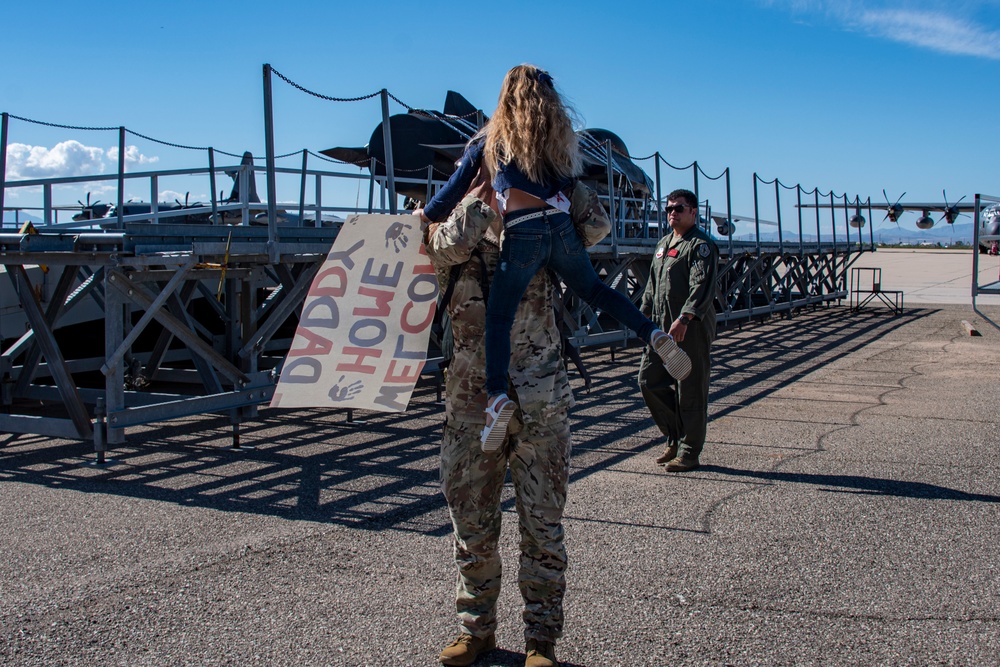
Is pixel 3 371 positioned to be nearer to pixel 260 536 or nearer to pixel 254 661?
pixel 260 536

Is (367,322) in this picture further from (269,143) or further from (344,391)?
(269,143)

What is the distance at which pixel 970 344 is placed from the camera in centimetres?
1485

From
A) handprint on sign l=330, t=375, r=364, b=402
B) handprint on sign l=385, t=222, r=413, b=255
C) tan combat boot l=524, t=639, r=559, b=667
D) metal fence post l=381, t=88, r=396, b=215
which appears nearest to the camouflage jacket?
handprint on sign l=385, t=222, r=413, b=255

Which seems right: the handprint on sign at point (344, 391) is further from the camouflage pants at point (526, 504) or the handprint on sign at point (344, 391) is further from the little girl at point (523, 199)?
the little girl at point (523, 199)

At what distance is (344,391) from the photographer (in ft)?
12.0

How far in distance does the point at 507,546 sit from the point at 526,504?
1499 mm

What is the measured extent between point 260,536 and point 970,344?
13.6 m

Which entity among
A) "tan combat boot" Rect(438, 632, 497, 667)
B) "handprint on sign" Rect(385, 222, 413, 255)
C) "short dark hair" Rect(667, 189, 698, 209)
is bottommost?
"tan combat boot" Rect(438, 632, 497, 667)

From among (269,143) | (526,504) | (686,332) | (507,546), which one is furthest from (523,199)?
(269,143)

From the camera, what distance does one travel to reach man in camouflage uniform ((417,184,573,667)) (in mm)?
3156

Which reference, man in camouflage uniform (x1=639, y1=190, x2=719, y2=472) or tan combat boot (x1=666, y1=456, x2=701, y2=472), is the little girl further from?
tan combat boot (x1=666, y1=456, x2=701, y2=472)

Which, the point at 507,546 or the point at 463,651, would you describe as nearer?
the point at 463,651

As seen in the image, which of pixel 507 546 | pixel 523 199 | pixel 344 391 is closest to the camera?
pixel 523 199

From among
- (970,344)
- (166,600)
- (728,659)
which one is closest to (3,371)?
(166,600)
